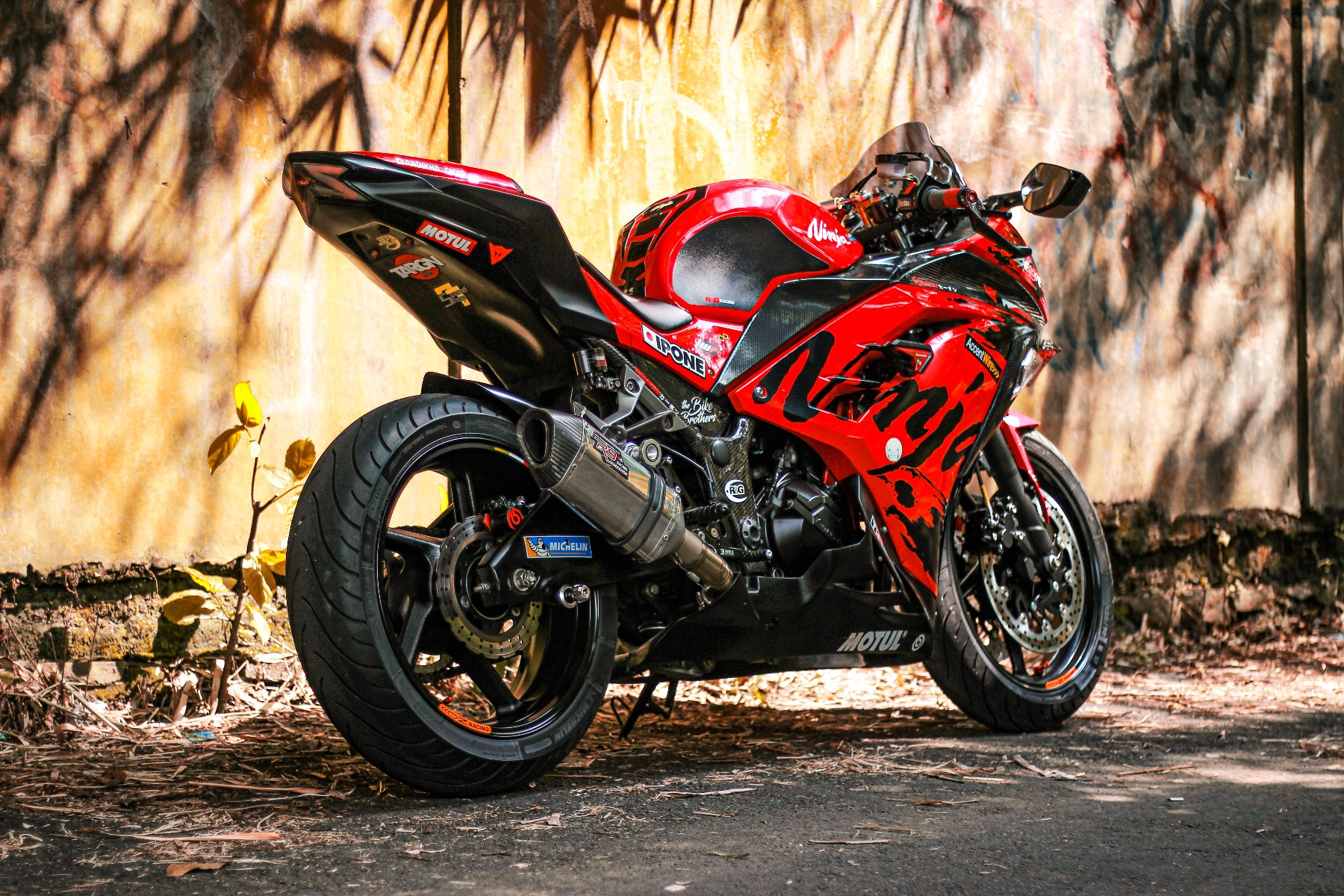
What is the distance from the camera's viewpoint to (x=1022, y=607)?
3.68 metres

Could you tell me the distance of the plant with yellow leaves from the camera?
337 cm

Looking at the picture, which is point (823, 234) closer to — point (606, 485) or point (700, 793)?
point (606, 485)

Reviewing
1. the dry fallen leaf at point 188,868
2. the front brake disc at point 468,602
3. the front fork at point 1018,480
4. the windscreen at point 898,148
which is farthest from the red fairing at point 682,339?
the dry fallen leaf at point 188,868

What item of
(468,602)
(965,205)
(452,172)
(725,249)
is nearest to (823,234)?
Answer: (725,249)

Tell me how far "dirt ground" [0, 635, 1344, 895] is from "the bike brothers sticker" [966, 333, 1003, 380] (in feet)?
3.26

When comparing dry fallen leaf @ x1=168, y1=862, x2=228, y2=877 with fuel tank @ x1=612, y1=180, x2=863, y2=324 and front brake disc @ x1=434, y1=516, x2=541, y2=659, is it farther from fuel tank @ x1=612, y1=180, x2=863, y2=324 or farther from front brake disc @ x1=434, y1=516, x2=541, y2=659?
fuel tank @ x1=612, y1=180, x2=863, y2=324

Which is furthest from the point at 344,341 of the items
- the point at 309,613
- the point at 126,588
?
the point at 309,613

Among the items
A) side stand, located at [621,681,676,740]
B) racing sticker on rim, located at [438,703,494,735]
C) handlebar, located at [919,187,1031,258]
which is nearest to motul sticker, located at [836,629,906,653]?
side stand, located at [621,681,676,740]

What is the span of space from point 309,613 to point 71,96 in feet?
6.17

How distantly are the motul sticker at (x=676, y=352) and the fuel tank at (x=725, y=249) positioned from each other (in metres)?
0.16

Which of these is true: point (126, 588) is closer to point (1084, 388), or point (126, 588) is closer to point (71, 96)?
point (71, 96)

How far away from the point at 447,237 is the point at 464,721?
0.96m

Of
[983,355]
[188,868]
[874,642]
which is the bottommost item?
[188,868]

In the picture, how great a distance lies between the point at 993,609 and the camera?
3615 mm
